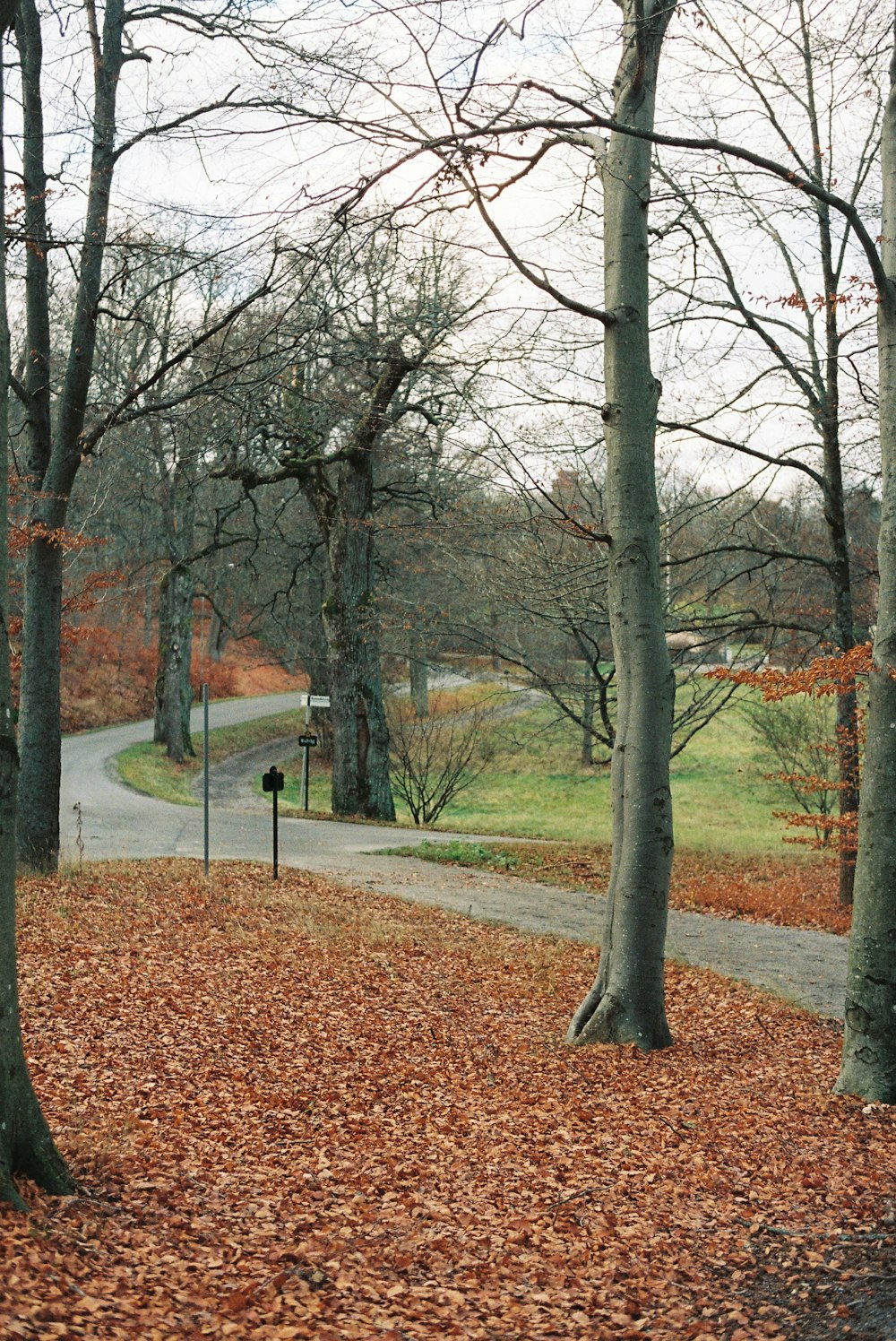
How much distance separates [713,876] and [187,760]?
59.3 ft

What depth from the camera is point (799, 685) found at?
827cm

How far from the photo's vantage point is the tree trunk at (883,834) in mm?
6434

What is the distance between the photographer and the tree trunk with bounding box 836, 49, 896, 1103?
643 centimetres

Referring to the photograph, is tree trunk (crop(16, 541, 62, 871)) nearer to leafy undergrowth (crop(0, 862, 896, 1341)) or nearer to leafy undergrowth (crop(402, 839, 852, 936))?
leafy undergrowth (crop(0, 862, 896, 1341))

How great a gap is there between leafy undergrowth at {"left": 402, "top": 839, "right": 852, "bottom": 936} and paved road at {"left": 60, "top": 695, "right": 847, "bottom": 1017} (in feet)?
2.05

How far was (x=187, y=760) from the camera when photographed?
3244 cm

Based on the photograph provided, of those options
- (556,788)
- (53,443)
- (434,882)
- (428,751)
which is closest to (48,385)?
(53,443)

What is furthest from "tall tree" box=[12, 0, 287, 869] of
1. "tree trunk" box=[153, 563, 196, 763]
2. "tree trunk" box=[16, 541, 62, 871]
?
"tree trunk" box=[153, 563, 196, 763]

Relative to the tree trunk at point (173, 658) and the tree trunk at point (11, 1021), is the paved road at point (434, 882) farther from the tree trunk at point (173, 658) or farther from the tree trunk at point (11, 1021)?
the tree trunk at point (11, 1021)

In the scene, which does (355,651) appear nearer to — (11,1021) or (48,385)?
(48,385)

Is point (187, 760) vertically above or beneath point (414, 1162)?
above

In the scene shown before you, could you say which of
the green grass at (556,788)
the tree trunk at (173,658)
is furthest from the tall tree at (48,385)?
the tree trunk at (173,658)

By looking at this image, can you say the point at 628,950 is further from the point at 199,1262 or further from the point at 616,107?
the point at 616,107

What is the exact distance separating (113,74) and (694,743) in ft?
108
